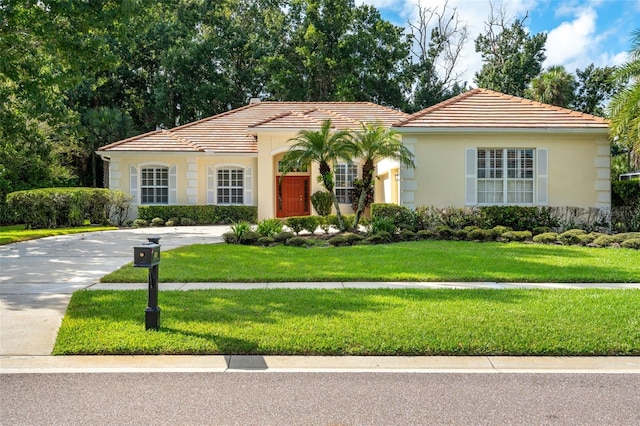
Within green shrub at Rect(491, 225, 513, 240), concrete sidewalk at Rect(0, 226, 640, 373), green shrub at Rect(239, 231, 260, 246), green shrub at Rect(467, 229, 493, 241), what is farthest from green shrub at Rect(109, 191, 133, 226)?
green shrub at Rect(491, 225, 513, 240)

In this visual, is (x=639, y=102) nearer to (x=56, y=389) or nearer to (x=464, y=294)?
(x=464, y=294)

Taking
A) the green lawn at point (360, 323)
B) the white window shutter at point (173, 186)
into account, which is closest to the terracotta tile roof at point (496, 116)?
the green lawn at point (360, 323)

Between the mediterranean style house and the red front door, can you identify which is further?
the red front door

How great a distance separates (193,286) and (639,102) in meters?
13.8

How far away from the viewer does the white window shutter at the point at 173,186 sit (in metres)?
24.3

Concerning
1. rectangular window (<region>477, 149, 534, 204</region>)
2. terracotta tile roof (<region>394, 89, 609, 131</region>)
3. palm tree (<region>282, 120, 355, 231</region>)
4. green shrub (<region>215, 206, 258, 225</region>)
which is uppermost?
terracotta tile roof (<region>394, 89, 609, 131</region>)

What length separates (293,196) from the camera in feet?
81.0

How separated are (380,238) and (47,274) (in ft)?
27.8

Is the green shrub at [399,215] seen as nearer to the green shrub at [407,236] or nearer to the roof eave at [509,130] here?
the green shrub at [407,236]

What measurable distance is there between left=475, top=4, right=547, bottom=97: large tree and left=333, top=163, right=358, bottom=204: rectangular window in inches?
854

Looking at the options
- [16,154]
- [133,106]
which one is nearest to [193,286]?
[16,154]

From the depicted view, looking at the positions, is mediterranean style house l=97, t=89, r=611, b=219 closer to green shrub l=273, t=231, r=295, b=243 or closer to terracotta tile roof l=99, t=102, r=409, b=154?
terracotta tile roof l=99, t=102, r=409, b=154

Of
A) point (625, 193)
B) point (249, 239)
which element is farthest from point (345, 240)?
point (625, 193)

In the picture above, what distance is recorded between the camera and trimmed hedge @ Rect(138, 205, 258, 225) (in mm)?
23406
